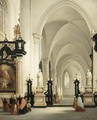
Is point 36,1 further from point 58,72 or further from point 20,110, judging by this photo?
point 58,72

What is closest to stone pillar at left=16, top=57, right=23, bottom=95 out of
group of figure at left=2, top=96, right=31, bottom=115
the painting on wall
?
the painting on wall

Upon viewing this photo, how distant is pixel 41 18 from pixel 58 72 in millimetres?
21716

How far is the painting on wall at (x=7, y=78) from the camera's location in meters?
17.2

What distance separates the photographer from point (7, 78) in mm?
17266

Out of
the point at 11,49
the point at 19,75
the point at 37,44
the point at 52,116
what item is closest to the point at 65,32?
the point at 37,44

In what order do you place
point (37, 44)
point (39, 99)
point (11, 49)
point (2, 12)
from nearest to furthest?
1. point (11, 49)
2. point (2, 12)
3. point (39, 99)
4. point (37, 44)

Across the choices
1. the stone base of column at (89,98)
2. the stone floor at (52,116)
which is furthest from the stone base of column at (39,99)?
the stone floor at (52,116)

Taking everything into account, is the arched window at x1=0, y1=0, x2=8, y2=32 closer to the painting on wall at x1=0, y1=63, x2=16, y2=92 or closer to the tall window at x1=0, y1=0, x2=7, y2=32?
the tall window at x1=0, y1=0, x2=7, y2=32

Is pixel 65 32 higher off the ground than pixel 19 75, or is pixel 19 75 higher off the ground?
pixel 65 32

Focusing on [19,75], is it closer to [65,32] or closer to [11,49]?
[11,49]

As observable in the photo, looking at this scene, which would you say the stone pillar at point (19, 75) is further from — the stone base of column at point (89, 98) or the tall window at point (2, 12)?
the stone base of column at point (89, 98)

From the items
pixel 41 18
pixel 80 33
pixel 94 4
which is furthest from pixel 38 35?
pixel 80 33

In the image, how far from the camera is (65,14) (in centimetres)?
2486

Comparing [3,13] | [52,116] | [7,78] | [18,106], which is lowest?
→ [52,116]
